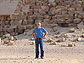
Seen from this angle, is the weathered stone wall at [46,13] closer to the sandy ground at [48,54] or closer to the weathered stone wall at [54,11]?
the weathered stone wall at [54,11]

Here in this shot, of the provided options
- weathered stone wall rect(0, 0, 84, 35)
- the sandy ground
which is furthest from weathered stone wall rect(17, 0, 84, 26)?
the sandy ground

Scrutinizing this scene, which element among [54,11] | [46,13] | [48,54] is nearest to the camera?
[48,54]

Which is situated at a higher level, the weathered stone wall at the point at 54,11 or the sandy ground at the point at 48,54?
the weathered stone wall at the point at 54,11

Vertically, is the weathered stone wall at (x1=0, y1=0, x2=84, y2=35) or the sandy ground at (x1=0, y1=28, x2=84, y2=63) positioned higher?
the weathered stone wall at (x1=0, y1=0, x2=84, y2=35)

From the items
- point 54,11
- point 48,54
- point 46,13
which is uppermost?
point 54,11

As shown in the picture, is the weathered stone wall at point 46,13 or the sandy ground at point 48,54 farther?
the weathered stone wall at point 46,13

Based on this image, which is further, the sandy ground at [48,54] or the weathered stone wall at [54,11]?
the weathered stone wall at [54,11]

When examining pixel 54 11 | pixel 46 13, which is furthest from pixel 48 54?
pixel 46 13

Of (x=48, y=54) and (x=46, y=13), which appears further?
(x=46, y=13)

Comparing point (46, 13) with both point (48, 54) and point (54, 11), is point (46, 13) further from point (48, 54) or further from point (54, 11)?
point (48, 54)

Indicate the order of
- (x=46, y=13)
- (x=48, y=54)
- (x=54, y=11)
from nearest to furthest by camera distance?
(x=48, y=54) < (x=54, y=11) < (x=46, y=13)

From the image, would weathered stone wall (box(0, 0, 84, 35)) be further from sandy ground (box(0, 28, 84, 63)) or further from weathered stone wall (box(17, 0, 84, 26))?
sandy ground (box(0, 28, 84, 63))

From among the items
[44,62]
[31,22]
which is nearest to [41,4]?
[31,22]

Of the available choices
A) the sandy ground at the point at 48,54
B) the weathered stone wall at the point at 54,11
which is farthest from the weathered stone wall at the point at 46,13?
the sandy ground at the point at 48,54
